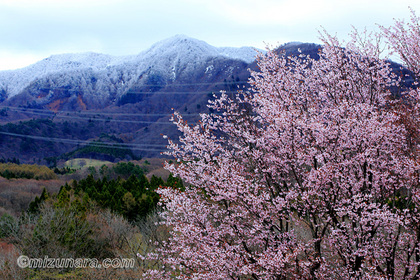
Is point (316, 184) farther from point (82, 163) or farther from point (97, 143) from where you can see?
point (97, 143)

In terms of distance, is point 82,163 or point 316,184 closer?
point 316,184

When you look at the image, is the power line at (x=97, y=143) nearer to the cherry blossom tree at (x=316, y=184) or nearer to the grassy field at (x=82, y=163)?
the grassy field at (x=82, y=163)

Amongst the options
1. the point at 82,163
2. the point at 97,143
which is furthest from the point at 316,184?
the point at 97,143

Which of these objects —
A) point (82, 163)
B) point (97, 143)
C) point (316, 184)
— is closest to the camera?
point (316, 184)

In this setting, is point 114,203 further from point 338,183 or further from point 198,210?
point 338,183

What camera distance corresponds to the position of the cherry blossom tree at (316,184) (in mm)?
8008

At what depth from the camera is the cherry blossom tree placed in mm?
8008

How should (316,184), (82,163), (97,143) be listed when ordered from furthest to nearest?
1. (97,143)
2. (82,163)
3. (316,184)

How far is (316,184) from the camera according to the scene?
7.95 metres

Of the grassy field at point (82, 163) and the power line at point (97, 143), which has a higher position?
the power line at point (97, 143)

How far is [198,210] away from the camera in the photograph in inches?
384

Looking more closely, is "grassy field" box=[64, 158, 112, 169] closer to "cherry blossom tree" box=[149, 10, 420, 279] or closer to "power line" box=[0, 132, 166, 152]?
"power line" box=[0, 132, 166, 152]

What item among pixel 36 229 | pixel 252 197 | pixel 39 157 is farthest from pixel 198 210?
pixel 39 157

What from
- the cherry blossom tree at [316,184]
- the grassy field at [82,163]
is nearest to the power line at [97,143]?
the grassy field at [82,163]
